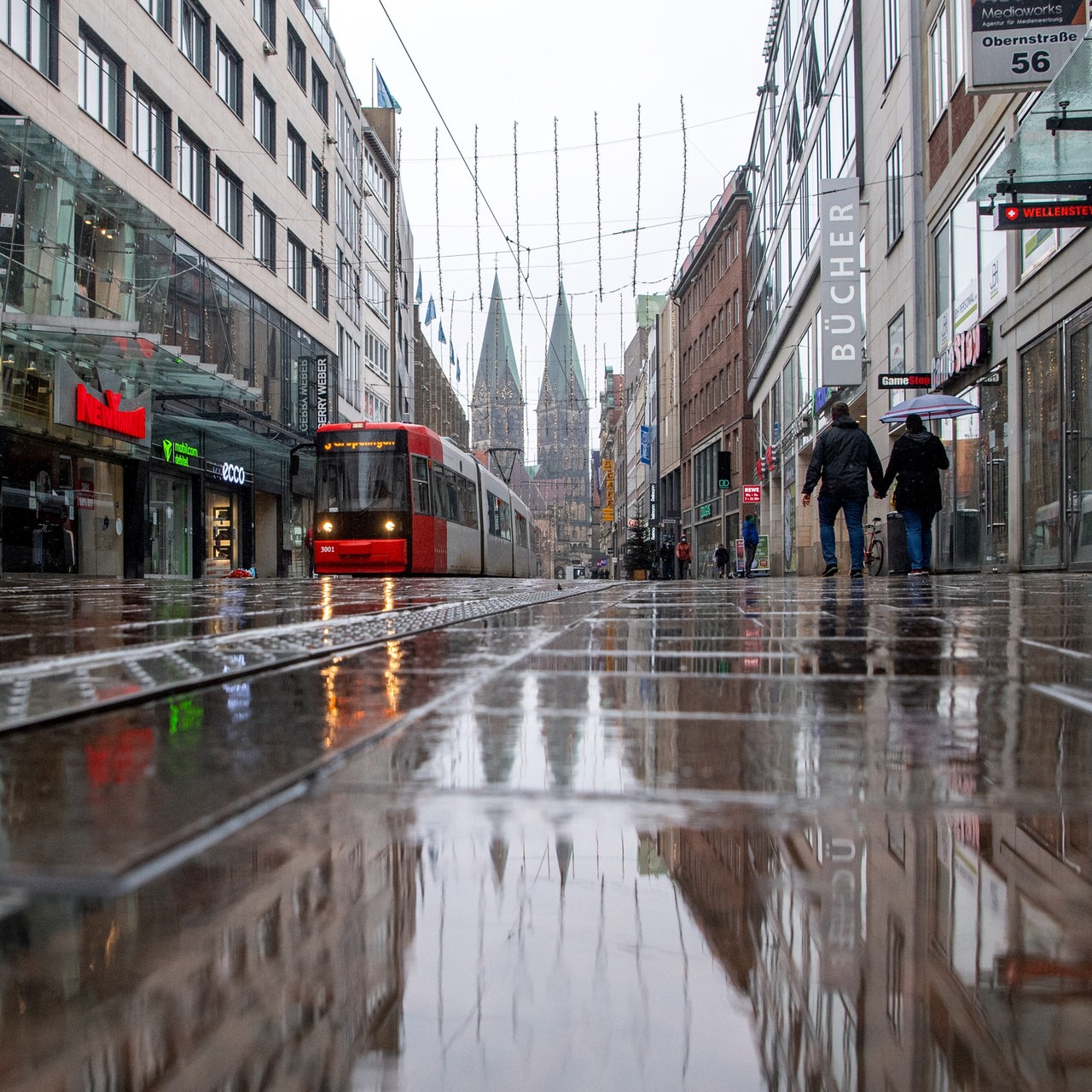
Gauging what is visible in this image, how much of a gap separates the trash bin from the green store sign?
13899mm

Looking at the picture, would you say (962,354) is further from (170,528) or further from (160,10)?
(160,10)

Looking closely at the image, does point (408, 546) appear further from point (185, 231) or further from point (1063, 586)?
point (1063, 586)

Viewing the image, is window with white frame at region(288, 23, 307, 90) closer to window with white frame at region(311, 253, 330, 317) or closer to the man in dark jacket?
window with white frame at region(311, 253, 330, 317)

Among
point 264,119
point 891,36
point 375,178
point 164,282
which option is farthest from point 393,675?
point 375,178

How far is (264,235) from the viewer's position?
27375mm

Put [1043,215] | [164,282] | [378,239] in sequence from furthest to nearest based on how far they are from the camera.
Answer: [378,239] → [164,282] → [1043,215]

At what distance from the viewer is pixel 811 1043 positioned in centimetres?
52

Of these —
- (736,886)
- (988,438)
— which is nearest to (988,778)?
(736,886)

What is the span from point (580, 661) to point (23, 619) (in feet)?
8.98

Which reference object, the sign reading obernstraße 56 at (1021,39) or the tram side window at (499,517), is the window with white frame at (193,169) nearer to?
the tram side window at (499,517)

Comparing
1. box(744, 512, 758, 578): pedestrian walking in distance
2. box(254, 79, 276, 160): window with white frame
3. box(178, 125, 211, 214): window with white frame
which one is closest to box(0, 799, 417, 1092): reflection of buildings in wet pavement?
box(178, 125, 211, 214): window with white frame

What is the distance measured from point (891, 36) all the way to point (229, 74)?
48.4ft

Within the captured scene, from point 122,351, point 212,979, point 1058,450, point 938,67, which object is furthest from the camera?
point 122,351

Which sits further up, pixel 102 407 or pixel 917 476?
pixel 102 407
